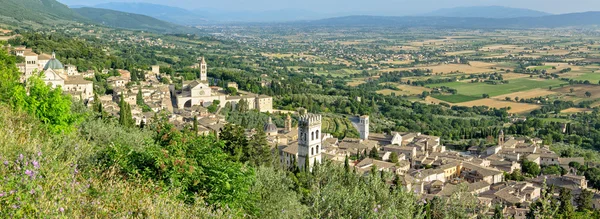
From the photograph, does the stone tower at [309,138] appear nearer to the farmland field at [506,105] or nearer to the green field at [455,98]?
the farmland field at [506,105]

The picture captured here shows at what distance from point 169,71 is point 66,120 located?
45.7 metres

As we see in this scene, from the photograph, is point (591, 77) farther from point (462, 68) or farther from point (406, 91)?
point (406, 91)

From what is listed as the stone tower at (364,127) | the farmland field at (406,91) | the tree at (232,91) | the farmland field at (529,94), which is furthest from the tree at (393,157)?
the farmland field at (406,91)

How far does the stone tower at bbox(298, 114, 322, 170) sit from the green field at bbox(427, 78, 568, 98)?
5249 centimetres

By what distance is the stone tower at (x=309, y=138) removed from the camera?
88.6ft

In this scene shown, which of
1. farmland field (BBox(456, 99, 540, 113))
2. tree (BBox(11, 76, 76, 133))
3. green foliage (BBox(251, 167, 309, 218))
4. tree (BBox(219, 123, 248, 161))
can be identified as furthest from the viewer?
farmland field (BBox(456, 99, 540, 113))

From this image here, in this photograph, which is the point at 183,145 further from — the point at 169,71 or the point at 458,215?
the point at 169,71

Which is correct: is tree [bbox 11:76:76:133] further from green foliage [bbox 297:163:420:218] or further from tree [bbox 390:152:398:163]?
tree [bbox 390:152:398:163]

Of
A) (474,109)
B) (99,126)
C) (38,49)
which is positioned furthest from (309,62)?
(99,126)

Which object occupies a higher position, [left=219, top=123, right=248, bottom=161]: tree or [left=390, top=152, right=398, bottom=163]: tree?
[left=219, top=123, right=248, bottom=161]: tree

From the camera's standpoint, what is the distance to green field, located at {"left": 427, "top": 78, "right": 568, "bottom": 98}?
78.2m

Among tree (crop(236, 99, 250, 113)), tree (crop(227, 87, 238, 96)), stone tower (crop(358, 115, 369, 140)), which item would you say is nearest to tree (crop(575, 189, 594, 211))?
stone tower (crop(358, 115, 369, 140))

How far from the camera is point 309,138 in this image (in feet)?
88.9

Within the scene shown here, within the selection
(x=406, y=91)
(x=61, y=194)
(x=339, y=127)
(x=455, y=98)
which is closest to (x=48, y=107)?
(x=61, y=194)
